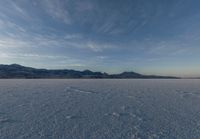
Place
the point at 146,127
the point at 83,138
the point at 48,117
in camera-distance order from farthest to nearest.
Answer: the point at 48,117
the point at 146,127
the point at 83,138

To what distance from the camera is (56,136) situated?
3.75 meters

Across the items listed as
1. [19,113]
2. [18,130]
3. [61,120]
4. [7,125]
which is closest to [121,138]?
[61,120]

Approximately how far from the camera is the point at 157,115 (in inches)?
225

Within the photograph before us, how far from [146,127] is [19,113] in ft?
16.5

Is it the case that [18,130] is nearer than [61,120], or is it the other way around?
[18,130]

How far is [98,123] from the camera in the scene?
4.79 metres

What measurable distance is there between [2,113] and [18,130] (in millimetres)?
2292

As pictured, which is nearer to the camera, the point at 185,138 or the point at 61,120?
the point at 185,138

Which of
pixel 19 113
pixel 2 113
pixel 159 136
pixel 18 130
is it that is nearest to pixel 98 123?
pixel 159 136

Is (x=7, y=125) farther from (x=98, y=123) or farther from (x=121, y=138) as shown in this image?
(x=121, y=138)

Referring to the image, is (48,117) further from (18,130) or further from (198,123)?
(198,123)

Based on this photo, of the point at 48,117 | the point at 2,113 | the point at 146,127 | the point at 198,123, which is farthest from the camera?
the point at 2,113

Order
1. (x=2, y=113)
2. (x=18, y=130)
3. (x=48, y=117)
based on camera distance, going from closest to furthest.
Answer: (x=18, y=130) < (x=48, y=117) < (x=2, y=113)

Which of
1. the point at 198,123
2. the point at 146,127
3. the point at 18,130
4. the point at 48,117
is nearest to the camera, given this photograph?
the point at 18,130
